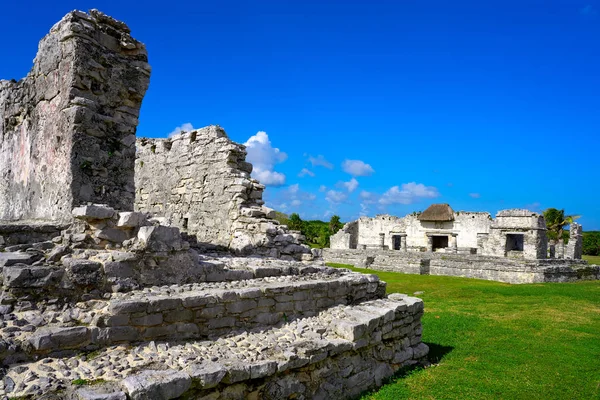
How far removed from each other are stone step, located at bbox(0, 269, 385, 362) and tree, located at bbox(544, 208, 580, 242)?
3583 cm

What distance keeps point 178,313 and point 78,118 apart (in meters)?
3.64

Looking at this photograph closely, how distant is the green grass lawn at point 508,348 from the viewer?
607 cm

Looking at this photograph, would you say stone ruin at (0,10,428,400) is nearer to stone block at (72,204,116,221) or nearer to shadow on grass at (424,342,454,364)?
stone block at (72,204,116,221)

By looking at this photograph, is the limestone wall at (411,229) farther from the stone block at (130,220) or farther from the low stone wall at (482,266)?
the stone block at (130,220)

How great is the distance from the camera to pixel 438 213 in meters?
34.0

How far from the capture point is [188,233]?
10.2m

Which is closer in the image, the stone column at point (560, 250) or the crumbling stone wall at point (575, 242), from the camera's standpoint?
the crumbling stone wall at point (575, 242)

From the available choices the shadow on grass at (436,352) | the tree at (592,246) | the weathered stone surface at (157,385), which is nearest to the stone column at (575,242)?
the tree at (592,246)

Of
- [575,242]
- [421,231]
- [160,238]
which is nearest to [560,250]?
[575,242]

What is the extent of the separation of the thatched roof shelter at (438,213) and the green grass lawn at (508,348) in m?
18.3

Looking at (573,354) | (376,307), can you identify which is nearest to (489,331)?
(573,354)

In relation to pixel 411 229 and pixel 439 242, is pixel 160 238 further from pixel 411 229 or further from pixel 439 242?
pixel 439 242

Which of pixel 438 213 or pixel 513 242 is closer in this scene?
pixel 513 242

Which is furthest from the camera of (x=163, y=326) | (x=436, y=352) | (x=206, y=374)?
(x=436, y=352)
